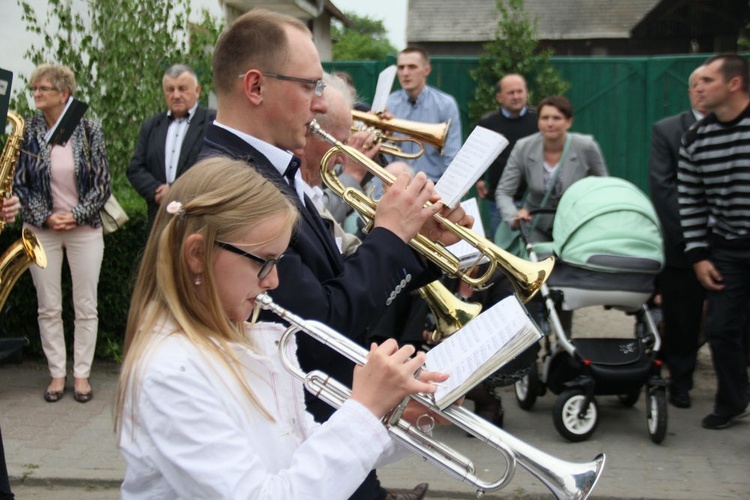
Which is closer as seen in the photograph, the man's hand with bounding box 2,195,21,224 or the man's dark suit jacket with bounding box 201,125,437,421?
the man's dark suit jacket with bounding box 201,125,437,421

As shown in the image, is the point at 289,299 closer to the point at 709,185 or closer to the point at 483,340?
the point at 483,340

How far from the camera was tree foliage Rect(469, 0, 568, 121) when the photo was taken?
11.2 metres

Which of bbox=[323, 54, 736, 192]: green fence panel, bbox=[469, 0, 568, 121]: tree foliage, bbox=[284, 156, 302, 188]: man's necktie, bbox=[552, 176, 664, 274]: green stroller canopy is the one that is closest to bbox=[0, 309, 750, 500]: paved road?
bbox=[552, 176, 664, 274]: green stroller canopy

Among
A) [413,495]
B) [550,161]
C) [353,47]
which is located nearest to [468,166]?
[413,495]

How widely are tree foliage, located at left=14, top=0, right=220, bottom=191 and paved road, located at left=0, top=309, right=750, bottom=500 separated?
2.58 meters

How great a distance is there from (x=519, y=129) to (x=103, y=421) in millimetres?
4282

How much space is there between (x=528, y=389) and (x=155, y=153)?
3130mm

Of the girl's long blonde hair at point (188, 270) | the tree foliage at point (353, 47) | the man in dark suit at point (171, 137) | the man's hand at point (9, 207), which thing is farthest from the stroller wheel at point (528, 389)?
the tree foliage at point (353, 47)

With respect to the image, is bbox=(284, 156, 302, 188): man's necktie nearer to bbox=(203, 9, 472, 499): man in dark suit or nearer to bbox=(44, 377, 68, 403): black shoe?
bbox=(203, 9, 472, 499): man in dark suit

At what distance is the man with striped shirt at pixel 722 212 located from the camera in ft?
16.6

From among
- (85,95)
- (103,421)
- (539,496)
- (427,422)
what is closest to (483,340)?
(427,422)

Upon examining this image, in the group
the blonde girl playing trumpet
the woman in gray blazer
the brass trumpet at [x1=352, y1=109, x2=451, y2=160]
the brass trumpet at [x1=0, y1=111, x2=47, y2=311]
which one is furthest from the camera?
the woman in gray blazer

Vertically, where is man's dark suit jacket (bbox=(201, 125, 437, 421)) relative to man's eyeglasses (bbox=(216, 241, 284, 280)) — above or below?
below

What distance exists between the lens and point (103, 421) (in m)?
5.50
